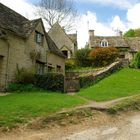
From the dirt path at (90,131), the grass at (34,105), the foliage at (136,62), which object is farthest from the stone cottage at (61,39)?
the dirt path at (90,131)

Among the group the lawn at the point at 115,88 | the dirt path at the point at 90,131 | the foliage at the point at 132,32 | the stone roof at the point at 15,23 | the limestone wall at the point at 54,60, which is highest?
the foliage at the point at 132,32

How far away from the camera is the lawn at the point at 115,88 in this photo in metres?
22.5

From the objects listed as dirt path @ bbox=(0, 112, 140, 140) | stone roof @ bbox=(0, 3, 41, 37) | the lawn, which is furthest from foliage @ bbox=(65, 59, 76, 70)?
dirt path @ bbox=(0, 112, 140, 140)

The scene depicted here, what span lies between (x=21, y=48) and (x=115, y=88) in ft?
31.4

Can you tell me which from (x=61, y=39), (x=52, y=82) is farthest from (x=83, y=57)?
(x=52, y=82)

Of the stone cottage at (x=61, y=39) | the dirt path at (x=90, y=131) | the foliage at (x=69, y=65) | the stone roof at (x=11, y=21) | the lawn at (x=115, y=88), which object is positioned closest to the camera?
the dirt path at (x=90, y=131)

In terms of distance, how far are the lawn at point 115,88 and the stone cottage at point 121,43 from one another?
18.1 meters

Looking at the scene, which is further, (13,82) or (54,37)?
(54,37)

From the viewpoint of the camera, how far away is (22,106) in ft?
50.7

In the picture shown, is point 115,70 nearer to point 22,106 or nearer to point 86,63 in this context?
point 86,63

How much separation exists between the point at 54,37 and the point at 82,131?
48122mm

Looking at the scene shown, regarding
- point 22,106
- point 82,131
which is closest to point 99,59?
point 22,106

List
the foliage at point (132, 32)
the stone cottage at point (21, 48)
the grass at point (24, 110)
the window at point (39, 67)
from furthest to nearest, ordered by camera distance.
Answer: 1. the foliage at point (132, 32)
2. the window at point (39, 67)
3. the stone cottage at point (21, 48)
4. the grass at point (24, 110)

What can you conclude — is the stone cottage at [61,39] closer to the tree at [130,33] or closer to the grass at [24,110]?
the grass at [24,110]
